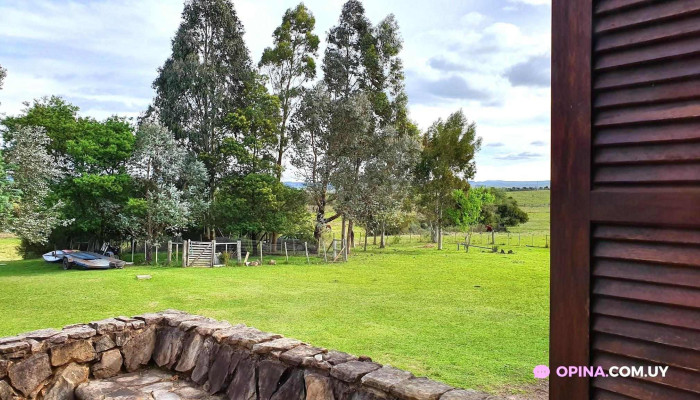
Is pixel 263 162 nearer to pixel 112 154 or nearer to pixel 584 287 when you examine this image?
pixel 112 154

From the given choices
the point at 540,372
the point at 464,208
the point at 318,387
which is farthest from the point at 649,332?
the point at 464,208

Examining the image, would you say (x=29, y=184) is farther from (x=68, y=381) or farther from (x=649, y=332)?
(x=649, y=332)

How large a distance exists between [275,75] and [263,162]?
4651mm

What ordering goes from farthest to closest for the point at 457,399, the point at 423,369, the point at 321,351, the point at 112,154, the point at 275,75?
the point at 275,75 < the point at 112,154 < the point at 423,369 < the point at 321,351 < the point at 457,399

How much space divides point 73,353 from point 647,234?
4184mm

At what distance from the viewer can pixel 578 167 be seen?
4.12 ft

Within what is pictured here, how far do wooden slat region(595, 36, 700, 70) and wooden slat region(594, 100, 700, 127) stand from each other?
12cm

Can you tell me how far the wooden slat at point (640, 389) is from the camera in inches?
42.8

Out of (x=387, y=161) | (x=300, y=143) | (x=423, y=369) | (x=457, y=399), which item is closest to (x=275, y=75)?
(x=300, y=143)

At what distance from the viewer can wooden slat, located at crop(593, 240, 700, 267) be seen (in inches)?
42.4

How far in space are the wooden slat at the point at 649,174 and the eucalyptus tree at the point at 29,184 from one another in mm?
14342

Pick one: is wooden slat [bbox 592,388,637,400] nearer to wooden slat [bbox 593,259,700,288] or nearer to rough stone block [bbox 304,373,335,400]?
wooden slat [bbox 593,259,700,288]

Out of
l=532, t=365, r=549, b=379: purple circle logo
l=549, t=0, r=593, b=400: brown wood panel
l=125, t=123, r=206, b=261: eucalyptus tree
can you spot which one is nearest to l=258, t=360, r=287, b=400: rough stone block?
l=532, t=365, r=549, b=379: purple circle logo

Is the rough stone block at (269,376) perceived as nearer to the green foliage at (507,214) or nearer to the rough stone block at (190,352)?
the rough stone block at (190,352)
